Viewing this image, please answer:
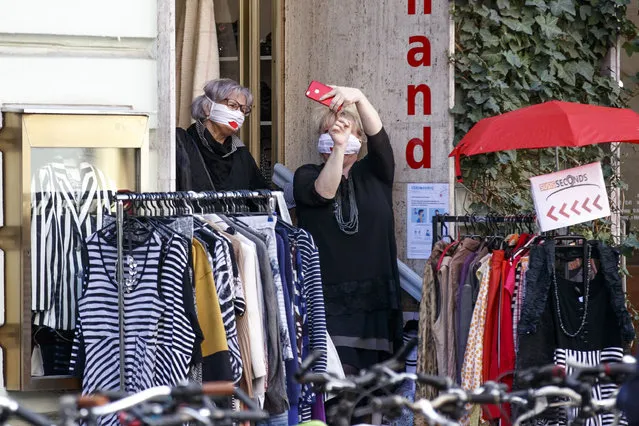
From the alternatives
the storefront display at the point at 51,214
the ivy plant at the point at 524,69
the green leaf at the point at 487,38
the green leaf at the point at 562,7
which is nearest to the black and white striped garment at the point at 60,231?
the storefront display at the point at 51,214

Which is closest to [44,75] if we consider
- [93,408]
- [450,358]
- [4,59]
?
[4,59]

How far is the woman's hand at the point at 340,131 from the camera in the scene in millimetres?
7613

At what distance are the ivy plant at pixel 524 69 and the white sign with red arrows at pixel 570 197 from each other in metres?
1.31

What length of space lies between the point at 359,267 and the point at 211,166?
1038 millimetres

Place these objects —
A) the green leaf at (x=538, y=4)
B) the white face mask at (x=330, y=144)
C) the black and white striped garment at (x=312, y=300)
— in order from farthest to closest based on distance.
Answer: the green leaf at (x=538, y=4), the white face mask at (x=330, y=144), the black and white striped garment at (x=312, y=300)

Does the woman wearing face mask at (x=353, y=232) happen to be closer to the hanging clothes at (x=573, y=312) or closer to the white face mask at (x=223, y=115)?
the white face mask at (x=223, y=115)

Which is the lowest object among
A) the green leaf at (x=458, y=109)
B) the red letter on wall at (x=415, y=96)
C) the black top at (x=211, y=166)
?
the black top at (x=211, y=166)

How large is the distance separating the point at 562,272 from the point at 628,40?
9.14 feet

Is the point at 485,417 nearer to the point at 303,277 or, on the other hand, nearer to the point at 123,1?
the point at 303,277

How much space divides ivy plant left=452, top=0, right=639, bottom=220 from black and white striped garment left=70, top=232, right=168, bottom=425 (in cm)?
299

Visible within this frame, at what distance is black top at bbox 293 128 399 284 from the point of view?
771cm

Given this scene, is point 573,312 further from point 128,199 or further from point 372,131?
point 128,199

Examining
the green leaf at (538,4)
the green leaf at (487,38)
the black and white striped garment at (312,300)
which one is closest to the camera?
the black and white striped garment at (312,300)

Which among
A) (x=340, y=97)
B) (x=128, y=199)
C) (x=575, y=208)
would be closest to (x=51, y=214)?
(x=128, y=199)
